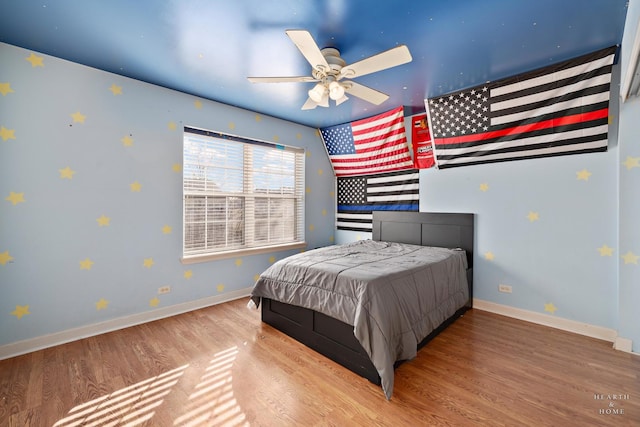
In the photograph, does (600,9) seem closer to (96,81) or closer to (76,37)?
(76,37)

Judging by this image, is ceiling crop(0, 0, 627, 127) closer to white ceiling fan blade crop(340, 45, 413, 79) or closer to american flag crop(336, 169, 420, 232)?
white ceiling fan blade crop(340, 45, 413, 79)

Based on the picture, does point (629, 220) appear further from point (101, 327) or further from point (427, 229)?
point (101, 327)

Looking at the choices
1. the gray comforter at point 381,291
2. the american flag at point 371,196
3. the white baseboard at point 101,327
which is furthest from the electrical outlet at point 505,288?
the white baseboard at point 101,327

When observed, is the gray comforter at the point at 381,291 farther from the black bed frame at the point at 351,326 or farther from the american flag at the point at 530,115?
the american flag at the point at 530,115

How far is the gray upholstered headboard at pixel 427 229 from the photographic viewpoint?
338 centimetres

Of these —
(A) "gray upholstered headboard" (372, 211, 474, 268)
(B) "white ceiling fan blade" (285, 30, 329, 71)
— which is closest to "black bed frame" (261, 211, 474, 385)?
(A) "gray upholstered headboard" (372, 211, 474, 268)

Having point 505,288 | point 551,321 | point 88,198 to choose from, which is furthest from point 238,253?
point 551,321

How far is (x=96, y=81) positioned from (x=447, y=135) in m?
3.70

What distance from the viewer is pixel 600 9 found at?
1.81 metres

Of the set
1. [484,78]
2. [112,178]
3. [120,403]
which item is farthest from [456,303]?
[112,178]

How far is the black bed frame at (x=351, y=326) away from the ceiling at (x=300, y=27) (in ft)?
5.46

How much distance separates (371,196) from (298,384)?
3.10 metres

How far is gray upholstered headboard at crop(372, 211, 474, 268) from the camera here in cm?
338

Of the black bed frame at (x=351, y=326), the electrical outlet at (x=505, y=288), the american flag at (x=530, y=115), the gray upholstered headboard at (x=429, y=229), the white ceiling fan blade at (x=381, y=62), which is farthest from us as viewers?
the gray upholstered headboard at (x=429, y=229)
